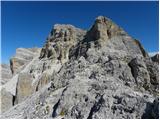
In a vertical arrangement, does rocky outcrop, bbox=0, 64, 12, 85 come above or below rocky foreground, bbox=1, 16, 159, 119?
above

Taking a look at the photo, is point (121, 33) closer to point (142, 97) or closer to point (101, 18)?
point (101, 18)

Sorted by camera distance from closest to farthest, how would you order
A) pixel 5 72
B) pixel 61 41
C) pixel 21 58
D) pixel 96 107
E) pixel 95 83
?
pixel 96 107
pixel 95 83
pixel 61 41
pixel 21 58
pixel 5 72

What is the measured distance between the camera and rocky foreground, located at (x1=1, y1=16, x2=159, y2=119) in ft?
100

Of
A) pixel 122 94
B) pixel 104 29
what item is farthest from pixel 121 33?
pixel 122 94

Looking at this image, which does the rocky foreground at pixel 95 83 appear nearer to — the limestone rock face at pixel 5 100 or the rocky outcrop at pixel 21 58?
the limestone rock face at pixel 5 100

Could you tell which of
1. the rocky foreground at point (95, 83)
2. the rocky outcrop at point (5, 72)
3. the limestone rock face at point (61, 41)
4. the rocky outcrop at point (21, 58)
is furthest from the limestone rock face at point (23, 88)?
the rocky outcrop at point (5, 72)

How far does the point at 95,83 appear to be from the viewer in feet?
135

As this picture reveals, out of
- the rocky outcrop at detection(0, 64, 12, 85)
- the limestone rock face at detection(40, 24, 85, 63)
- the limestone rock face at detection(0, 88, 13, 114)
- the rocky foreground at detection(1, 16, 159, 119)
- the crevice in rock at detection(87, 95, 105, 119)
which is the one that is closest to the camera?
the rocky foreground at detection(1, 16, 159, 119)

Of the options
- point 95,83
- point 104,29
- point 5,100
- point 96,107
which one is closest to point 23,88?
point 5,100

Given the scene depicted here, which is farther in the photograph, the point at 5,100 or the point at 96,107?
the point at 5,100

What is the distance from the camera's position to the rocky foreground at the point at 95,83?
30.5 metres

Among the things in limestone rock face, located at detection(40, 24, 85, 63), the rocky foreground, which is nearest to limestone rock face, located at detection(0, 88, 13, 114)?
the rocky foreground

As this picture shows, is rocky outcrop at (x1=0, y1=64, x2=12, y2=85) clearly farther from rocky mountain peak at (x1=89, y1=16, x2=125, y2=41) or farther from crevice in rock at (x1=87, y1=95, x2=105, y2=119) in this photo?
crevice in rock at (x1=87, y1=95, x2=105, y2=119)

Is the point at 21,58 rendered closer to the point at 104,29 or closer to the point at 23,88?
the point at 23,88
